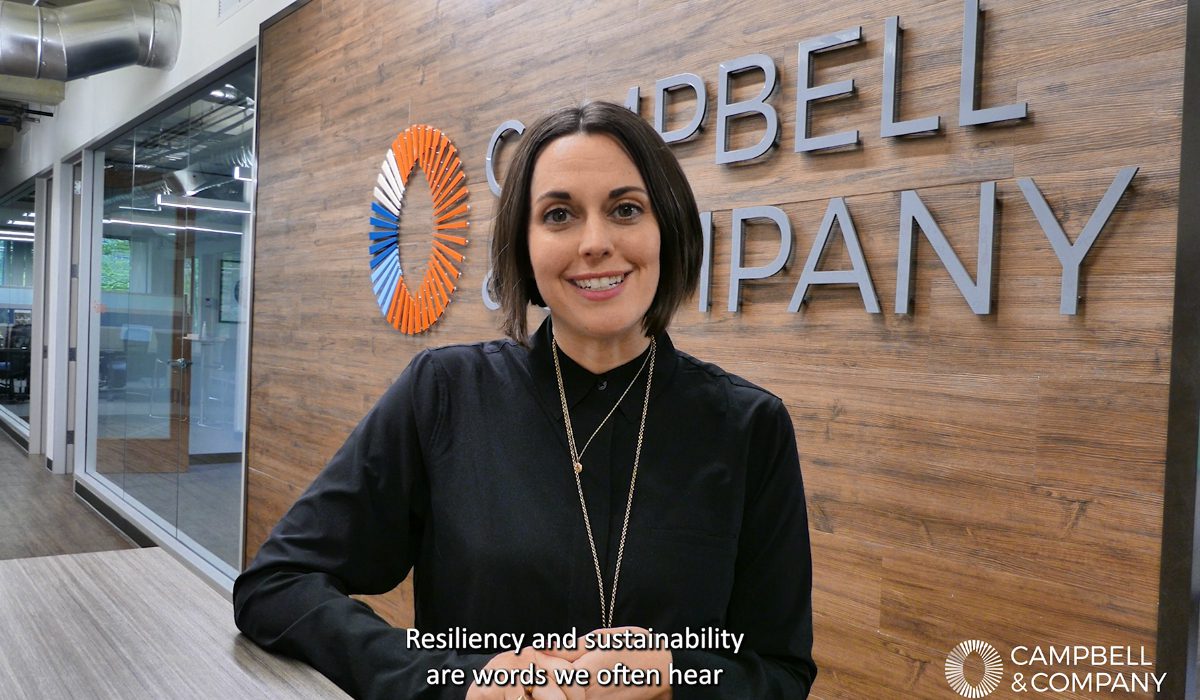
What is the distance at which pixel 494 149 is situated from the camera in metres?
3.03

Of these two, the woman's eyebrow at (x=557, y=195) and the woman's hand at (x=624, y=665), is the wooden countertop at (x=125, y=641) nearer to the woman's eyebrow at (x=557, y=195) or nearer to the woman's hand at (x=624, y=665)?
the woman's hand at (x=624, y=665)

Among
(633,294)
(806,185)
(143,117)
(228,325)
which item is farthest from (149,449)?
(633,294)

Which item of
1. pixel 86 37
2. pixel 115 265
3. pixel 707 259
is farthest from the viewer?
pixel 115 265

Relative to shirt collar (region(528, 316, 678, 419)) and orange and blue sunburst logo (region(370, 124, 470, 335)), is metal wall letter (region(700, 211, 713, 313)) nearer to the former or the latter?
shirt collar (region(528, 316, 678, 419))

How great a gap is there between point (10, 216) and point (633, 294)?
38.3ft

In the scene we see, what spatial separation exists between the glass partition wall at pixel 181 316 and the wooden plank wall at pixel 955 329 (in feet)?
10.1

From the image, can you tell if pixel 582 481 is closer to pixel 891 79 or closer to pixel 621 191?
pixel 621 191

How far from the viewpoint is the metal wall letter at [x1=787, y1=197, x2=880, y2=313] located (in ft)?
6.40

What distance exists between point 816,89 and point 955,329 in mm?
631

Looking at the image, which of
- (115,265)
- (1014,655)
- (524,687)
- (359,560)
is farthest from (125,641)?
(115,265)

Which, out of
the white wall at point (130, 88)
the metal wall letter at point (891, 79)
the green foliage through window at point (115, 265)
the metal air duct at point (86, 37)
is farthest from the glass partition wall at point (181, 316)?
the metal wall letter at point (891, 79)

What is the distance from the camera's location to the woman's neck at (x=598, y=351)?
1306 millimetres

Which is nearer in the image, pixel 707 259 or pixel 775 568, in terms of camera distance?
pixel 775 568

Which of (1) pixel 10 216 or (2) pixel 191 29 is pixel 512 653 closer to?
(2) pixel 191 29
